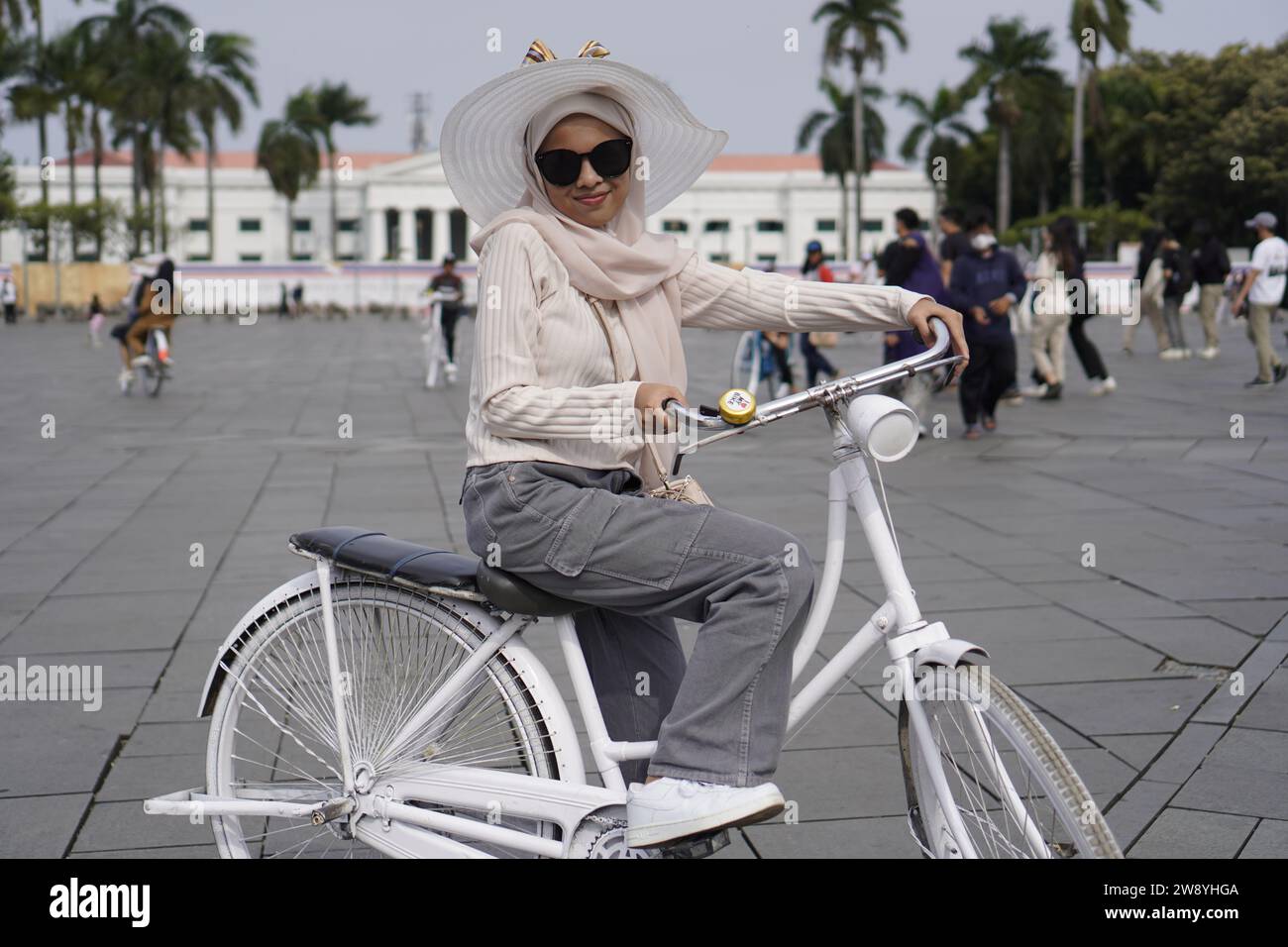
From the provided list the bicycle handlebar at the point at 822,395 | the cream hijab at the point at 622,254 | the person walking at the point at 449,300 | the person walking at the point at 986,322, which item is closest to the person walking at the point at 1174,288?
the person walking at the point at 986,322

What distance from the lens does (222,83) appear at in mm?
57875

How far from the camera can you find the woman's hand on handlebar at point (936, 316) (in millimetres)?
2553

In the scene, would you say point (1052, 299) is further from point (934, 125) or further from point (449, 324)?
point (934, 125)

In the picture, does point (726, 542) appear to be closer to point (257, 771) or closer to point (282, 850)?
point (282, 850)

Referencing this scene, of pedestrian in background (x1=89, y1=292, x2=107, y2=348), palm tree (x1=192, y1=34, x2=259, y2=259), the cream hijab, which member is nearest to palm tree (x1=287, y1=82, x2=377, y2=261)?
palm tree (x1=192, y1=34, x2=259, y2=259)

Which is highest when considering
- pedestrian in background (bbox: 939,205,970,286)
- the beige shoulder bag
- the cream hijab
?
pedestrian in background (bbox: 939,205,970,286)

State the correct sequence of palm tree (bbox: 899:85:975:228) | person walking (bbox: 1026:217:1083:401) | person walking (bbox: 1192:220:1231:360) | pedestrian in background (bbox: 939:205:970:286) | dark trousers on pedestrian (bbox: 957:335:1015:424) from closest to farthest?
dark trousers on pedestrian (bbox: 957:335:1015:424)
pedestrian in background (bbox: 939:205:970:286)
person walking (bbox: 1026:217:1083:401)
person walking (bbox: 1192:220:1231:360)
palm tree (bbox: 899:85:975:228)

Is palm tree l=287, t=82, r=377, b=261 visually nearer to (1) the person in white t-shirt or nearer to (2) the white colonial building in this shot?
(2) the white colonial building

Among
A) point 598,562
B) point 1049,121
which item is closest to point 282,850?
point 598,562

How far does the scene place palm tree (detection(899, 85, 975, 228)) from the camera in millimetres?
61344

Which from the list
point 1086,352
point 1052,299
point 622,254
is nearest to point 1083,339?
point 1086,352

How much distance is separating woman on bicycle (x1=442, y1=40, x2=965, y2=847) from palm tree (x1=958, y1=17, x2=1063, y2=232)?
5446 cm

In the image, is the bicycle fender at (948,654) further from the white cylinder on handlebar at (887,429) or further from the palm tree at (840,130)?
the palm tree at (840,130)
